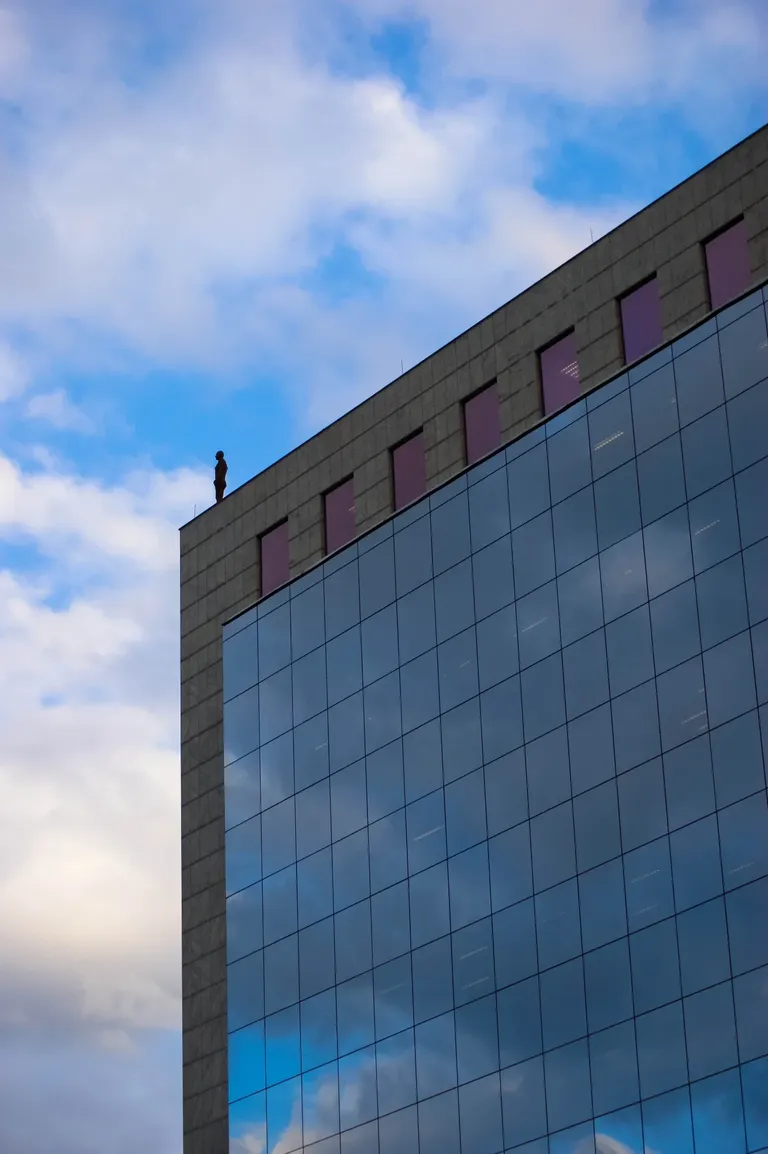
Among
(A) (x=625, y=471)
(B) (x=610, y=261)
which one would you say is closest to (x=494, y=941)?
(A) (x=625, y=471)

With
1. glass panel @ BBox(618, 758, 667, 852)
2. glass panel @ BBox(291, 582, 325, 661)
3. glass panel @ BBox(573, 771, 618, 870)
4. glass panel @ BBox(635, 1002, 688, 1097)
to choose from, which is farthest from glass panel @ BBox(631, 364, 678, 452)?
glass panel @ BBox(635, 1002, 688, 1097)

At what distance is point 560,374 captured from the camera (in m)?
80.9

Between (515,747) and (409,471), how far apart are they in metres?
14.2

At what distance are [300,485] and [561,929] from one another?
85.4ft

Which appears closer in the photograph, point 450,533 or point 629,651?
point 629,651

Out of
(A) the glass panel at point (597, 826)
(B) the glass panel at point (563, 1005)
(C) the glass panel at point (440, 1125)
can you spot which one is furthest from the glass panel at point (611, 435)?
(C) the glass panel at point (440, 1125)

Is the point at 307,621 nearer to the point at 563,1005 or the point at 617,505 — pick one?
the point at 617,505

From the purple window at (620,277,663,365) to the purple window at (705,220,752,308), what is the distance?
2508 mm

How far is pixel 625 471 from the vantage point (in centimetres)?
7612

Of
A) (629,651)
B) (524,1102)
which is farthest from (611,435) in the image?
(524,1102)

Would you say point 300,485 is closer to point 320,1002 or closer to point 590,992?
point 320,1002

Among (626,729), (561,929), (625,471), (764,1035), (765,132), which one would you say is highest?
(765,132)

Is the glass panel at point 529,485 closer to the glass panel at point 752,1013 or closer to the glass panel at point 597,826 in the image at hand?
the glass panel at point 597,826

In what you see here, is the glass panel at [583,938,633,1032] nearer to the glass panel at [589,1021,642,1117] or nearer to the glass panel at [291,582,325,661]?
the glass panel at [589,1021,642,1117]
